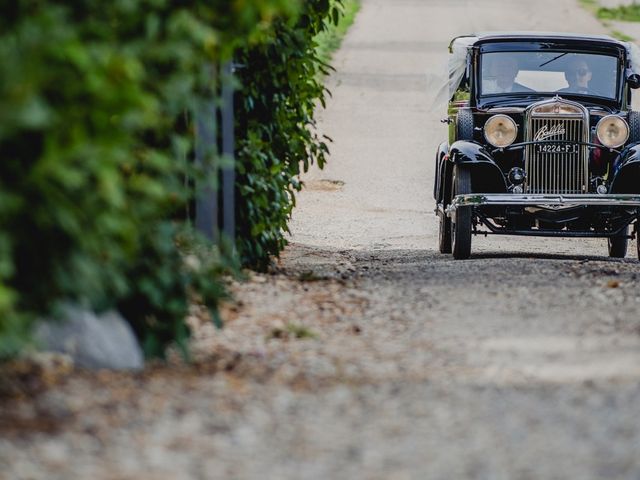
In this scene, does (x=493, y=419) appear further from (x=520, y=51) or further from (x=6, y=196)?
(x=520, y=51)

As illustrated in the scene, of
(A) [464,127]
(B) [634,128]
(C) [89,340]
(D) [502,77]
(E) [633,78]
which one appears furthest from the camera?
(D) [502,77]

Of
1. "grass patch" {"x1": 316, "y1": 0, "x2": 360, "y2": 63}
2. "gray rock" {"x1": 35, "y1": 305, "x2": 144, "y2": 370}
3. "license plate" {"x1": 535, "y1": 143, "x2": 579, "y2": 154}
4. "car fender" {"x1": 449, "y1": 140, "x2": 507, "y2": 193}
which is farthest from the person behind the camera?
"grass patch" {"x1": 316, "y1": 0, "x2": 360, "y2": 63}

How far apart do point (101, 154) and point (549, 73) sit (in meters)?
8.51

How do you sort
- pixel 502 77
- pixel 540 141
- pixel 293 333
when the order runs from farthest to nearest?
pixel 502 77
pixel 540 141
pixel 293 333

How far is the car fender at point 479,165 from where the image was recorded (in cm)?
1170

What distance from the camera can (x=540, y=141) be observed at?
11.9m

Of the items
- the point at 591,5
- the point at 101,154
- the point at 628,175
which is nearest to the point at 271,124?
the point at 628,175

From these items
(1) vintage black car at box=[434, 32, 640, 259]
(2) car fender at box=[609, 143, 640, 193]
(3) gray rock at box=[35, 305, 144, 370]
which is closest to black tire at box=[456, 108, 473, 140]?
(1) vintage black car at box=[434, 32, 640, 259]

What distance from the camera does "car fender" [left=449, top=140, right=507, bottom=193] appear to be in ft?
38.4

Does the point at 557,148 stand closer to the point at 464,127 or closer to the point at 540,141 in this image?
the point at 540,141

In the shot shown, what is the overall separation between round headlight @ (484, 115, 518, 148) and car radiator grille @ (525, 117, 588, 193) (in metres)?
0.16

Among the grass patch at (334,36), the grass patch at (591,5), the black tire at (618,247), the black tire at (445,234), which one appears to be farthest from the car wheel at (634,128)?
the grass patch at (591,5)

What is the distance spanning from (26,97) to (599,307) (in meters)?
4.55

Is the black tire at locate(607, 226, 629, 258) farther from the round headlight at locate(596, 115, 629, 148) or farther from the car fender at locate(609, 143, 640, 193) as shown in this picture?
the car fender at locate(609, 143, 640, 193)
